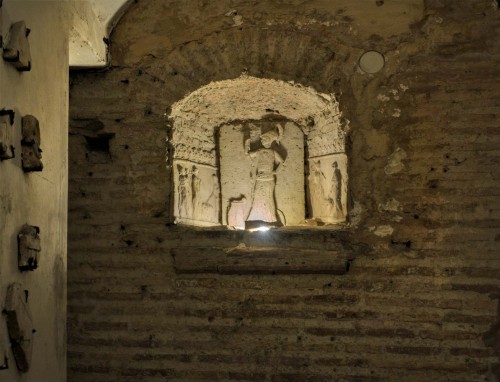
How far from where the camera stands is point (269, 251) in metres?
4.55

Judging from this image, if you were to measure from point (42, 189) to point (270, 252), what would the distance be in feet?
5.84

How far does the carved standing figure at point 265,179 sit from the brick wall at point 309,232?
613mm

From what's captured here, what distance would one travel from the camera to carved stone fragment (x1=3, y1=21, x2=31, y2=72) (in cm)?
291

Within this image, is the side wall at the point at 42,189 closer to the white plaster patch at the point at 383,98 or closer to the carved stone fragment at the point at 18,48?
the carved stone fragment at the point at 18,48

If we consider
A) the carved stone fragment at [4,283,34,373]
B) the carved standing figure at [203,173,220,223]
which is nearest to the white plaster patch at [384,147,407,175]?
the carved standing figure at [203,173,220,223]

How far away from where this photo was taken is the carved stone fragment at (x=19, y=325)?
2.87m

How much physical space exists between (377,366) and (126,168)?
233 centimetres

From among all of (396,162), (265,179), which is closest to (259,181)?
(265,179)

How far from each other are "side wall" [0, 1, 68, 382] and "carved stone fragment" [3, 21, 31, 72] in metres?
0.03

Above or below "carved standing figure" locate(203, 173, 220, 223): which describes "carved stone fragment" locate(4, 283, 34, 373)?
below

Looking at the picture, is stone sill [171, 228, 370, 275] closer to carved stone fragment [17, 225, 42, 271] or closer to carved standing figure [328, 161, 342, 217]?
carved standing figure [328, 161, 342, 217]

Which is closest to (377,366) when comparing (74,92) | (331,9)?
(331,9)

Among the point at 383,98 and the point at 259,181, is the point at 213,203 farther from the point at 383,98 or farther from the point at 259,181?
the point at 383,98

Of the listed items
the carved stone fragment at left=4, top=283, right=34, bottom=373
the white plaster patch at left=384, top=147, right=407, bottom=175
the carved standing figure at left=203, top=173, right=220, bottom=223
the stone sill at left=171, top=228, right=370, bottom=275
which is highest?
the white plaster patch at left=384, top=147, right=407, bottom=175
